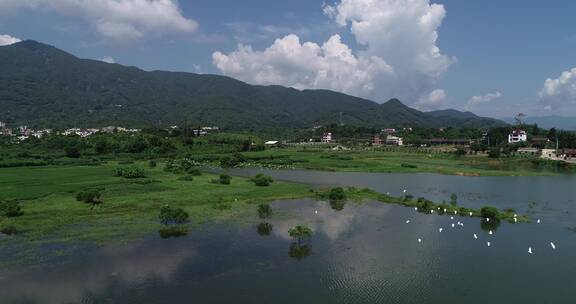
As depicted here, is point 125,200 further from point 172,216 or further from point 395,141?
point 395,141

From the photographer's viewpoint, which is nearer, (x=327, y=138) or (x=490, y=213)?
(x=490, y=213)

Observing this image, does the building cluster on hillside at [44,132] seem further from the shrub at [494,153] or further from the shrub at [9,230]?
the shrub at [9,230]

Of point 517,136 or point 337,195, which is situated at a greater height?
point 517,136

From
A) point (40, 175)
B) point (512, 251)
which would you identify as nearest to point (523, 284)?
point (512, 251)

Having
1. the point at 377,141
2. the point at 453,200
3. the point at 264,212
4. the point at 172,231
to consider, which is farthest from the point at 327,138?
the point at 172,231

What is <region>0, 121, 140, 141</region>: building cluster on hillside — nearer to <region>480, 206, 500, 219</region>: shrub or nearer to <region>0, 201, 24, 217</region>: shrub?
<region>0, 201, 24, 217</region>: shrub

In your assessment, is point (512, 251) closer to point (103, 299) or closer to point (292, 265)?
point (292, 265)
